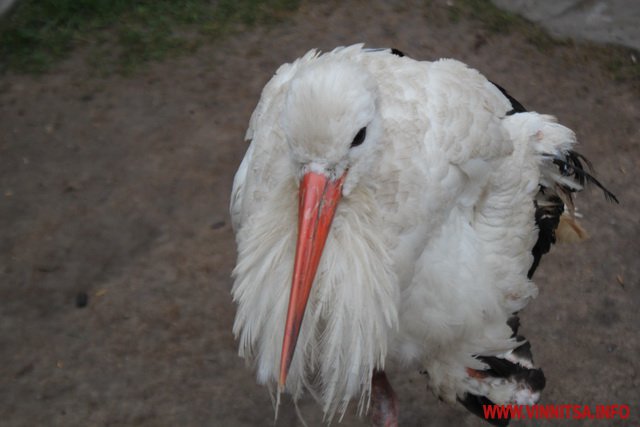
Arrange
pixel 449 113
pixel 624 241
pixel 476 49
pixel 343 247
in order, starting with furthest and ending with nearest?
pixel 476 49
pixel 624 241
pixel 449 113
pixel 343 247

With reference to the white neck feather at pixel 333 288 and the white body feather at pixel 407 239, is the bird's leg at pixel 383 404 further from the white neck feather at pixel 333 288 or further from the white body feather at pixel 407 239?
the white neck feather at pixel 333 288

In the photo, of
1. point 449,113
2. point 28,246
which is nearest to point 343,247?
point 449,113

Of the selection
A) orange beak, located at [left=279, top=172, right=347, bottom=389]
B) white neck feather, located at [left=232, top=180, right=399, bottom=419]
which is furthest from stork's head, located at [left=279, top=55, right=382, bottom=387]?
white neck feather, located at [left=232, top=180, right=399, bottom=419]

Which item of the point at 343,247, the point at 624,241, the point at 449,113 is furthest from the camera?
the point at 624,241

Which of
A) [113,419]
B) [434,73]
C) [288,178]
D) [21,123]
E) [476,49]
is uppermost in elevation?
[434,73]

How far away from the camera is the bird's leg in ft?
8.60

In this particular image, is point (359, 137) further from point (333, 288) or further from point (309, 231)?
point (333, 288)

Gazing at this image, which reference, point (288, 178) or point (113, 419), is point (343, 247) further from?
point (113, 419)

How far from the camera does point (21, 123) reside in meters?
3.99

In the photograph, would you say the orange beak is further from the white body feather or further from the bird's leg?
the bird's leg

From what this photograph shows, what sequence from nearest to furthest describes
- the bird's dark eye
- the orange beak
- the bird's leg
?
the orange beak
the bird's dark eye
the bird's leg

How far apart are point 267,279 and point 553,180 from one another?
123cm

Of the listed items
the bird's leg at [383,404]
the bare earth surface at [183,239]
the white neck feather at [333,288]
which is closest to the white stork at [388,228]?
the white neck feather at [333,288]

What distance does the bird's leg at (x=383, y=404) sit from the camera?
103 inches
